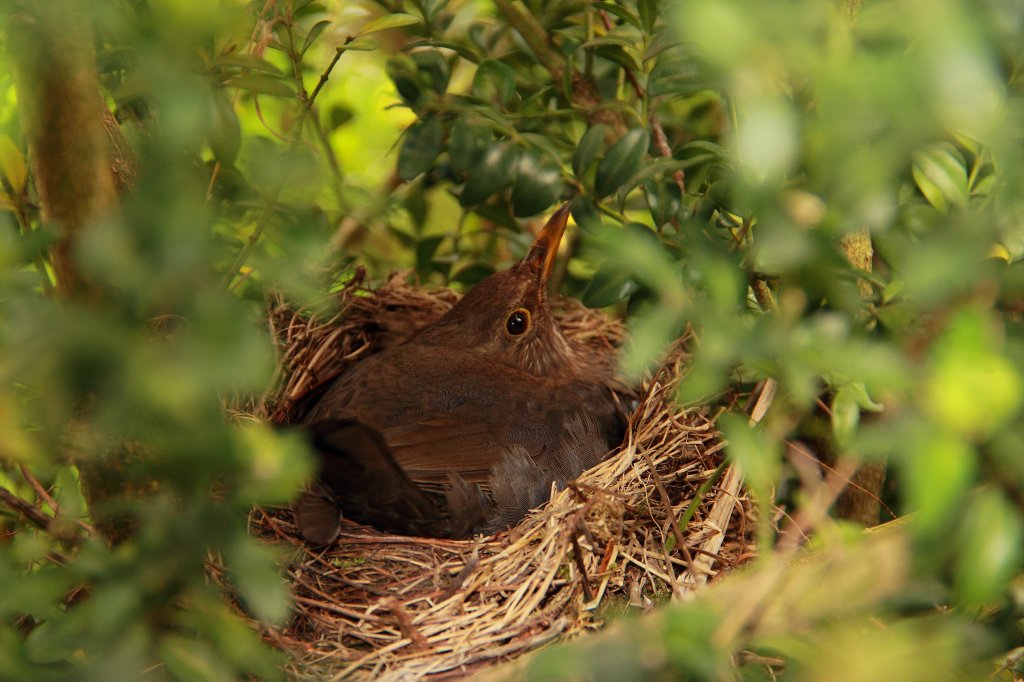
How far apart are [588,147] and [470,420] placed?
2.97ft

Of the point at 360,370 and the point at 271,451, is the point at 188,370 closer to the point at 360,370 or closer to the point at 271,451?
the point at 271,451

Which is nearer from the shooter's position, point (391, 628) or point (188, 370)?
point (188, 370)

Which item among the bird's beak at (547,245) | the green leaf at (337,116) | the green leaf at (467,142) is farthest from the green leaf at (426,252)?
the green leaf at (467,142)

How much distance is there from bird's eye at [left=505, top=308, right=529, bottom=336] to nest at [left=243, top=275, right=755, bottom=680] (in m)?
0.64

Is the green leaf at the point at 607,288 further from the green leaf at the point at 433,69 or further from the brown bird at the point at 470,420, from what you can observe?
the green leaf at the point at 433,69

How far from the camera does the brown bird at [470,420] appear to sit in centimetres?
252

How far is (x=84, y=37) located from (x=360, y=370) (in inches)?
71.1

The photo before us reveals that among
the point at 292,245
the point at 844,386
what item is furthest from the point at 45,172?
the point at 844,386

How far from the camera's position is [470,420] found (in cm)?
289

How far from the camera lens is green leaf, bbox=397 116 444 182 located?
2775 millimetres

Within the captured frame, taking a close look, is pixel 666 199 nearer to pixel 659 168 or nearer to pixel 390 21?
pixel 659 168

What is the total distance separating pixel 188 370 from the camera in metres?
1.08

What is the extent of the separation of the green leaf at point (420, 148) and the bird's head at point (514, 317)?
67cm

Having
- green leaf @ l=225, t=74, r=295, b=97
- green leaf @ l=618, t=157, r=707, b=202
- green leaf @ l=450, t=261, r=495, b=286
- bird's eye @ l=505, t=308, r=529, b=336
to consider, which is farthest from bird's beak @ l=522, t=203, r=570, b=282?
green leaf @ l=225, t=74, r=295, b=97
